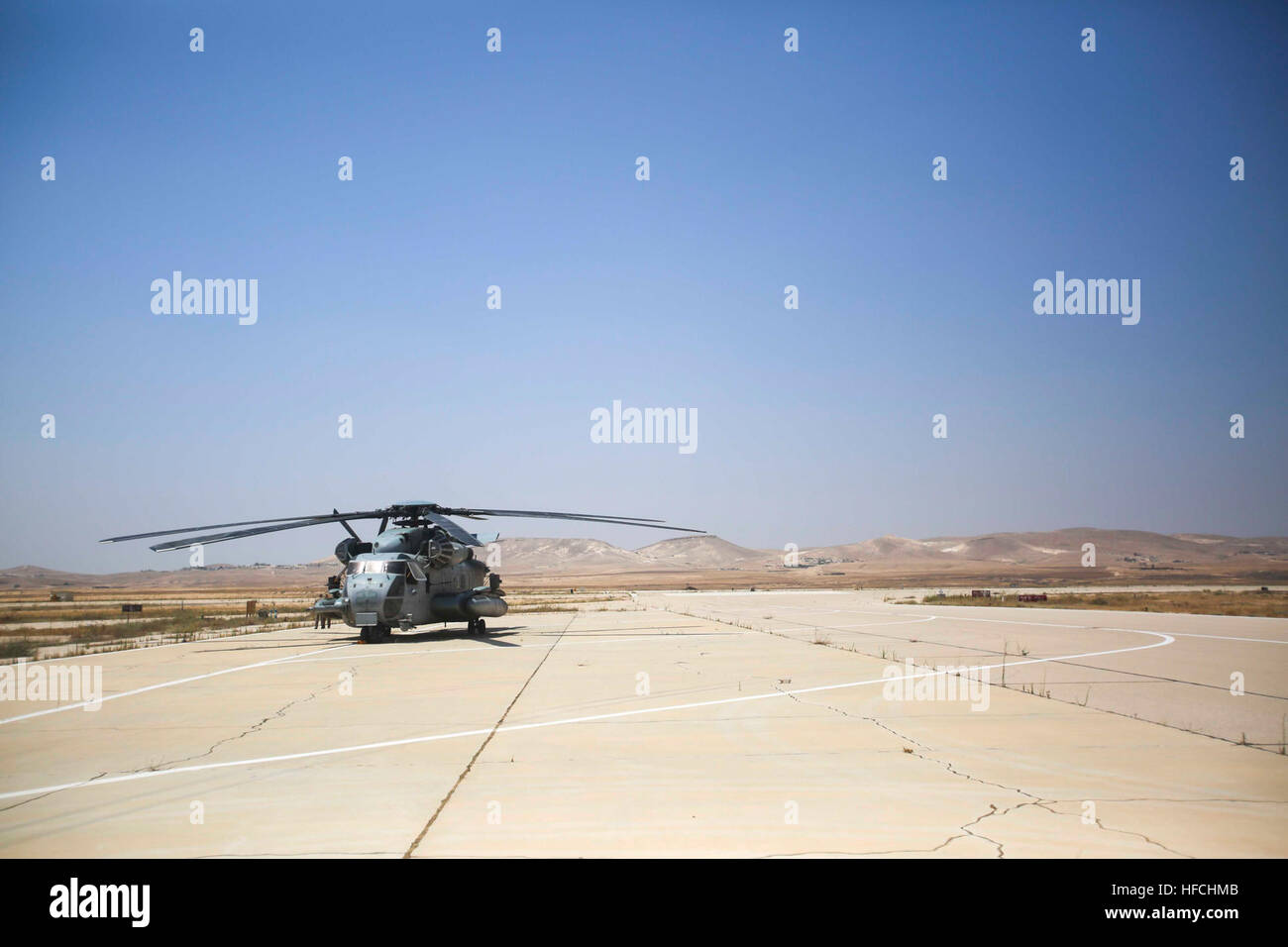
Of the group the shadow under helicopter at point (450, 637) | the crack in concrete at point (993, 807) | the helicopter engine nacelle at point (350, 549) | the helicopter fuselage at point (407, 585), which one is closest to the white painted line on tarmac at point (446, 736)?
the crack in concrete at point (993, 807)

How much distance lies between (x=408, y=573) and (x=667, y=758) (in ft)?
56.0

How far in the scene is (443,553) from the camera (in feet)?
84.4

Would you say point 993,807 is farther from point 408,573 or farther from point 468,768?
point 408,573

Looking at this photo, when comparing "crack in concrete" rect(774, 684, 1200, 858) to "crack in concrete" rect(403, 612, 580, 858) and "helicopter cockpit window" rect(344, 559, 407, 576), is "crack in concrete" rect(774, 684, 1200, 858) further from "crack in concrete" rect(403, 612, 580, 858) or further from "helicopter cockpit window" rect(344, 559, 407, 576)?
"helicopter cockpit window" rect(344, 559, 407, 576)

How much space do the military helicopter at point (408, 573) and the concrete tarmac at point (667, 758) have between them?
476 cm

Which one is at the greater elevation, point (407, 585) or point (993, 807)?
point (407, 585)

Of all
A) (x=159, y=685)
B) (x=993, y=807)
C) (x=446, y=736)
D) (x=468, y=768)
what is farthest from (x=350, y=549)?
(x=993, y=807)

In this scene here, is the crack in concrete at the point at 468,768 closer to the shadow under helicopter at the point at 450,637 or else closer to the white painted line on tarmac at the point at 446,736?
the white painted line on tarmac at the point at 446,736

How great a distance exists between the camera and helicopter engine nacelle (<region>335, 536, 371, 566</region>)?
26.8 metres

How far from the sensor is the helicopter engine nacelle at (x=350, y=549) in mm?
26781

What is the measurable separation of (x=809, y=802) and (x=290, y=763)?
19.5 feet

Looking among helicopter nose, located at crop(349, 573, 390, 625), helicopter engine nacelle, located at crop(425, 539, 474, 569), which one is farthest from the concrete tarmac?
helicopter engine nacelle, located at crop(425, 539, 474, 569)

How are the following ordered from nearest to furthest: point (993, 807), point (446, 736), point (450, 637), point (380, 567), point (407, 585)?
point (993, 807), point (446, 736), point (380, 567), point (407, 585), point (450, 637)
